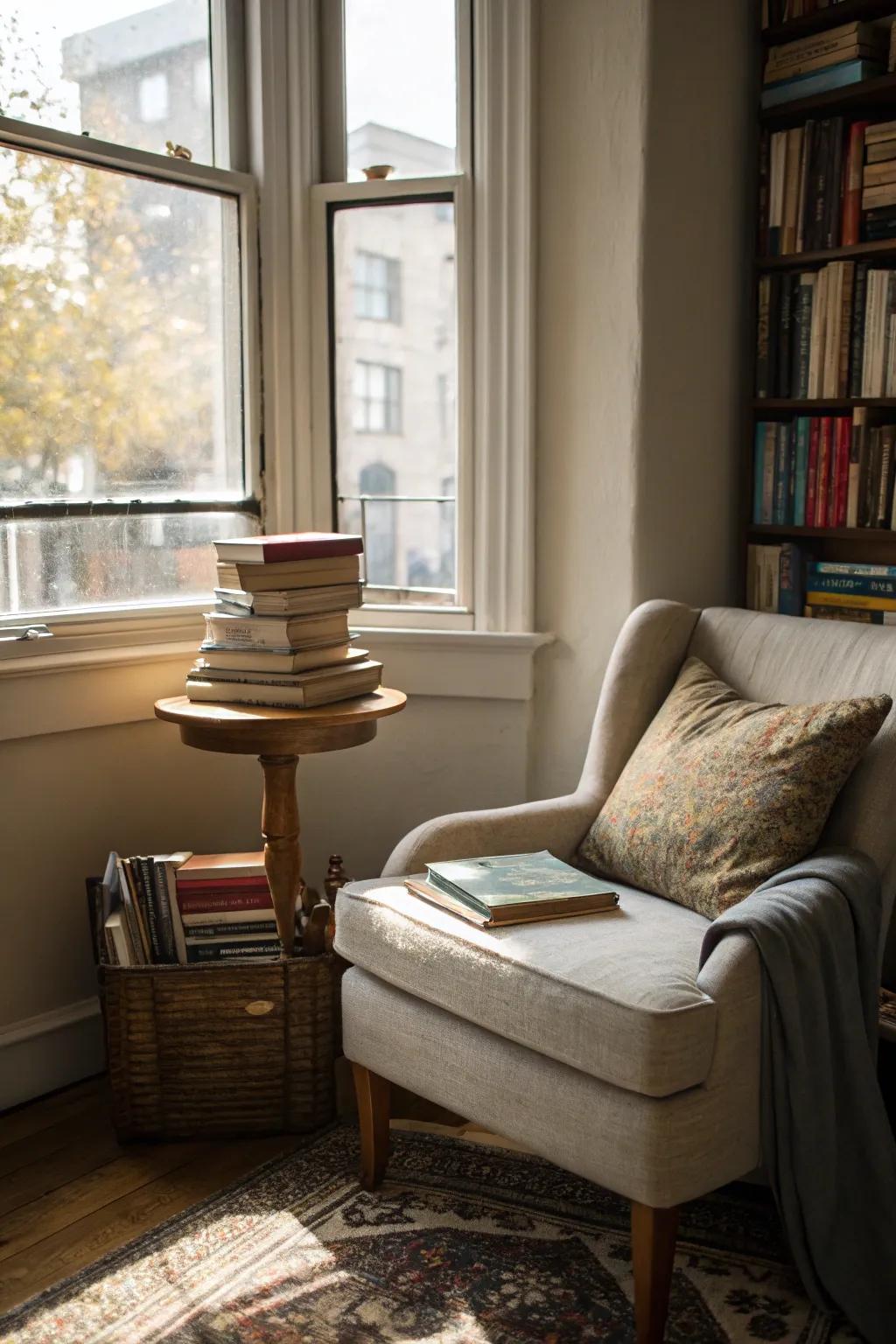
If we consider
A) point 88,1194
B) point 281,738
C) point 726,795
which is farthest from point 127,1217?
point 726,795

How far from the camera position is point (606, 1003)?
1.64 metres

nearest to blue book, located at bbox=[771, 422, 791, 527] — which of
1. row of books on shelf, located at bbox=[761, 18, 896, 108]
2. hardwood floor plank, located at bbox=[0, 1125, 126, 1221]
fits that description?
row of books on shelf, located at bbox=[761, 18, 896, 108]

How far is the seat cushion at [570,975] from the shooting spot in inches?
62.9

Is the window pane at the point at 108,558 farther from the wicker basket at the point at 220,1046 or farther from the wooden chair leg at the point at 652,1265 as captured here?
the wooden chair leg at the point at 652,1265

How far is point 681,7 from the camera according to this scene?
2.45 meters

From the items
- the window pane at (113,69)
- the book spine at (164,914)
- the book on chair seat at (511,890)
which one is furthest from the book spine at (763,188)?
the book spine at (164,914)

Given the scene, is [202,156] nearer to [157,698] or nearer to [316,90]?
[316,90]

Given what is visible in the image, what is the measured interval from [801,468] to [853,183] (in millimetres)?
572

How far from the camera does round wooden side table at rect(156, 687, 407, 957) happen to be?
2.20 m

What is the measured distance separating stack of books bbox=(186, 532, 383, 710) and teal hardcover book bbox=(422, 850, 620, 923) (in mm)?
453

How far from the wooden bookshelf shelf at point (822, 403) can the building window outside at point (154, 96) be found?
1394 millimetres

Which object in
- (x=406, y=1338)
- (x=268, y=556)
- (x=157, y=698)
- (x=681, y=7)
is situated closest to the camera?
(x=406, y=1338)

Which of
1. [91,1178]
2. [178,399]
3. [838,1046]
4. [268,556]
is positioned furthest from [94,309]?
[838,1046]

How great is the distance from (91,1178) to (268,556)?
3.71ft
